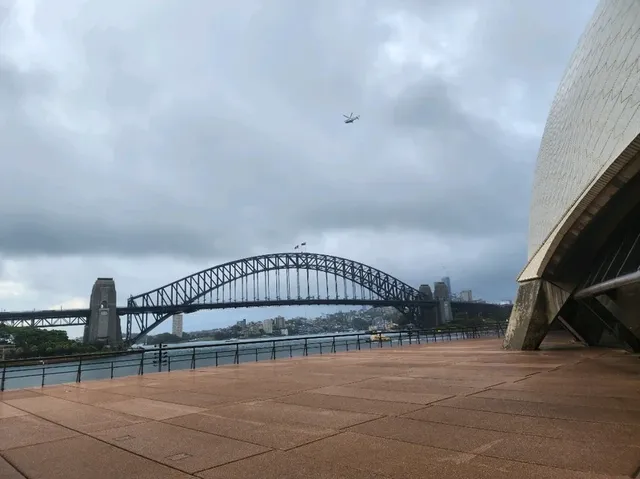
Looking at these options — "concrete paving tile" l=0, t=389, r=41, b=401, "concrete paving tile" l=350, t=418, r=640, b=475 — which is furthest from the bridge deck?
"concrete paving tile" l=0, t=389, r=41, b=401

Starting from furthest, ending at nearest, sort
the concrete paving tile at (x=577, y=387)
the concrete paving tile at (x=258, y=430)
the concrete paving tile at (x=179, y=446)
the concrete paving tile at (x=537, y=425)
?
the concrete paving tile at (x=577, y=387) → the concrete paving tile at (x=258, y=430) → the concrete paving tile at (x=537, y=425) → the concrete paving tile at (x=179, y=446)

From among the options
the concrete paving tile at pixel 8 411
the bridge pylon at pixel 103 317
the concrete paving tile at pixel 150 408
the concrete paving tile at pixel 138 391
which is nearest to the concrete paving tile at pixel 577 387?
the concrete paving tile at pixel 150 408

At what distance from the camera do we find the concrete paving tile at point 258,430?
5.36 m

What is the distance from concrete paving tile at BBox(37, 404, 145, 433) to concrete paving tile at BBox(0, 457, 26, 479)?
5.05 ft

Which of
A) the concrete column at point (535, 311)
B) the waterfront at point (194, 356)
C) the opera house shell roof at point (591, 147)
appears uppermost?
Result: the opera house shell roof at point (591, 147)

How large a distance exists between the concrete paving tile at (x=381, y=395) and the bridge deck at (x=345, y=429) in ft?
0.11

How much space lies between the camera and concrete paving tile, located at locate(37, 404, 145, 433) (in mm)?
6773

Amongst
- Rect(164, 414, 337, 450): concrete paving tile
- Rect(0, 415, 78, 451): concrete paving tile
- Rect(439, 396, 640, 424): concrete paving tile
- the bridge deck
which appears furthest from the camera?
Rect(0, 415, 78, 451): concrete paving tile

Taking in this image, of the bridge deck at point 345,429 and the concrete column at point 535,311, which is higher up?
the concrete column at point 535,311

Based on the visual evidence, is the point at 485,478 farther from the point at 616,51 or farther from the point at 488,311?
the point at 488,311

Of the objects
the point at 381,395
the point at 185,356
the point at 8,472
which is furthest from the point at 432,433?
the point at 185,356

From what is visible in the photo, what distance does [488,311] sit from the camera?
4183 inches

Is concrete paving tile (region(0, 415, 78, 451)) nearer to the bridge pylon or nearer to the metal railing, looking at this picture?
the metal railing

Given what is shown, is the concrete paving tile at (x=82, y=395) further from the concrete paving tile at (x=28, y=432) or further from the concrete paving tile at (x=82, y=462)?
the concrete paving tile at (x=82, y=462)
